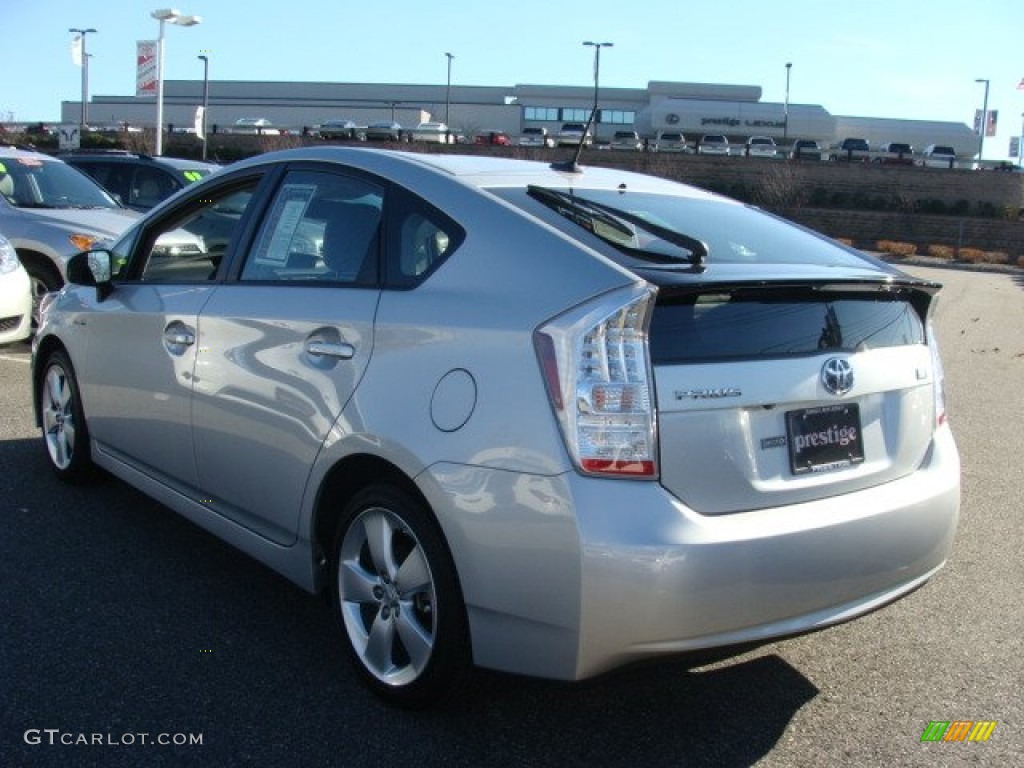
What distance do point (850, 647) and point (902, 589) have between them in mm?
769

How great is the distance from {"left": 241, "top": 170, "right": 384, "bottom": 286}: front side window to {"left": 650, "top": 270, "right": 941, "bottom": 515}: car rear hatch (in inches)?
45.9

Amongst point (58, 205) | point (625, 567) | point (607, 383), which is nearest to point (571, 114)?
point (58, 205)

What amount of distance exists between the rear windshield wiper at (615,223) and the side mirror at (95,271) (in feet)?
7.77

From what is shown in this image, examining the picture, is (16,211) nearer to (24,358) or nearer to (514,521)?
(24,358)

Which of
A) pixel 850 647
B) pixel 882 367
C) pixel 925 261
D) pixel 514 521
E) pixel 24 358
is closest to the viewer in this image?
pixel 514 521

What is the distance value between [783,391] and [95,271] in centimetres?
332

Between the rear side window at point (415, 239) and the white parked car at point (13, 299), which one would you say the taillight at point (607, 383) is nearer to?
the rear side window at point (415, 239)

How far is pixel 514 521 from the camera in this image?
2834 mm

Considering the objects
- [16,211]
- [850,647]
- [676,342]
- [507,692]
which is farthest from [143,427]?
[16,211]

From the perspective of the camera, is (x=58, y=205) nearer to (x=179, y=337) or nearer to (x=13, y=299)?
(x=13, y=299)

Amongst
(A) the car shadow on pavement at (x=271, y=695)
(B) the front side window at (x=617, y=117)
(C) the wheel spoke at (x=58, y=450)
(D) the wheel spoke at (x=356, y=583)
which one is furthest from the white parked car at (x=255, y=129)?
(D) the wheel spoke at (x=356, y=583)

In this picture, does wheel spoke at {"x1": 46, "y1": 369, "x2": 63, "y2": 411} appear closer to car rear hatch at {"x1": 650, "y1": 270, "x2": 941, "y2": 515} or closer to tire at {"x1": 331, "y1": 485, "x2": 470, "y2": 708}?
tire at {"x1": 331, "y1": 485, "x2": 470, "y2": 708}

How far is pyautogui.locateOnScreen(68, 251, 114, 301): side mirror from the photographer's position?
491cm

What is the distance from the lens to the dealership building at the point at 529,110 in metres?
87.9
